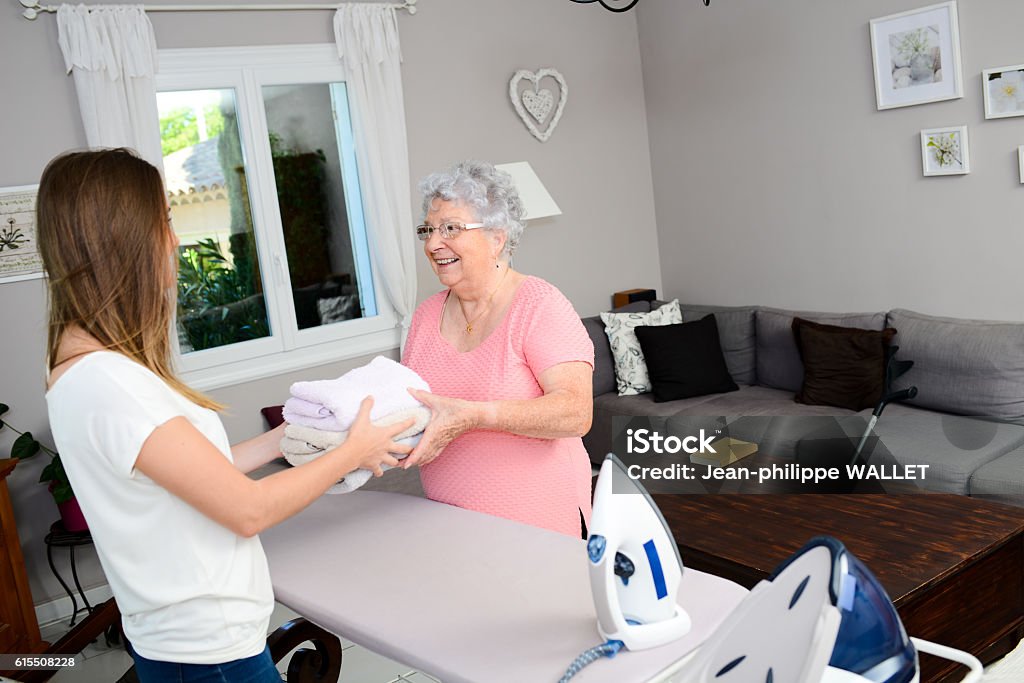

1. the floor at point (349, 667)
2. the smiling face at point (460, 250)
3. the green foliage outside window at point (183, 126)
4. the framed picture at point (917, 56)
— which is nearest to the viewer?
the smiling face at point (460, 250)

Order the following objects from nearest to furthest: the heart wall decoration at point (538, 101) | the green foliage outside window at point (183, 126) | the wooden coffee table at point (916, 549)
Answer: the wooden coffee table at point (916, 549) → the green foliage outside window at point (183, 126) → the heart wall decoration at point (538, 101)

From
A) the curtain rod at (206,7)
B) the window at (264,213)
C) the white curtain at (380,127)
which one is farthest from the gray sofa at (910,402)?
the curtain rod at (206,7)

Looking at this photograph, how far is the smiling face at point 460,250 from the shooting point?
A: 6.73 feet

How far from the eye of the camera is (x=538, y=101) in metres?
5.19

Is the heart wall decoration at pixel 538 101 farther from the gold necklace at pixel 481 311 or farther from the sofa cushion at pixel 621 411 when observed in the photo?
the gold necklace at pixel 481 311

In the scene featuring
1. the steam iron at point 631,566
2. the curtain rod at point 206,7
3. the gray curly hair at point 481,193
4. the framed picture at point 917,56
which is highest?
the curtain rod at point 206,7

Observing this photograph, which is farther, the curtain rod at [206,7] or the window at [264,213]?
the window at [264,213]

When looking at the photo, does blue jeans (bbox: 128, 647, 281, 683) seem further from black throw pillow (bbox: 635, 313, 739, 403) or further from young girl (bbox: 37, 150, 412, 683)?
black throw pillow (bbox: 635, 313, 739, 403)

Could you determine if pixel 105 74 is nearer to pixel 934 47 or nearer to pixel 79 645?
pixel 79 645

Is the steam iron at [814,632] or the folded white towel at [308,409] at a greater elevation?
the folded white towel at [308,409]

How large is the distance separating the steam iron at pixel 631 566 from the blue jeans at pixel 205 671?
485mm

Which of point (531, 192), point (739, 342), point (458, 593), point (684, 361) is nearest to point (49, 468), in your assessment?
point (531, 192)

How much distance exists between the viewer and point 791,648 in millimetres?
868

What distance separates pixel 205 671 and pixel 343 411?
49 centimetres
